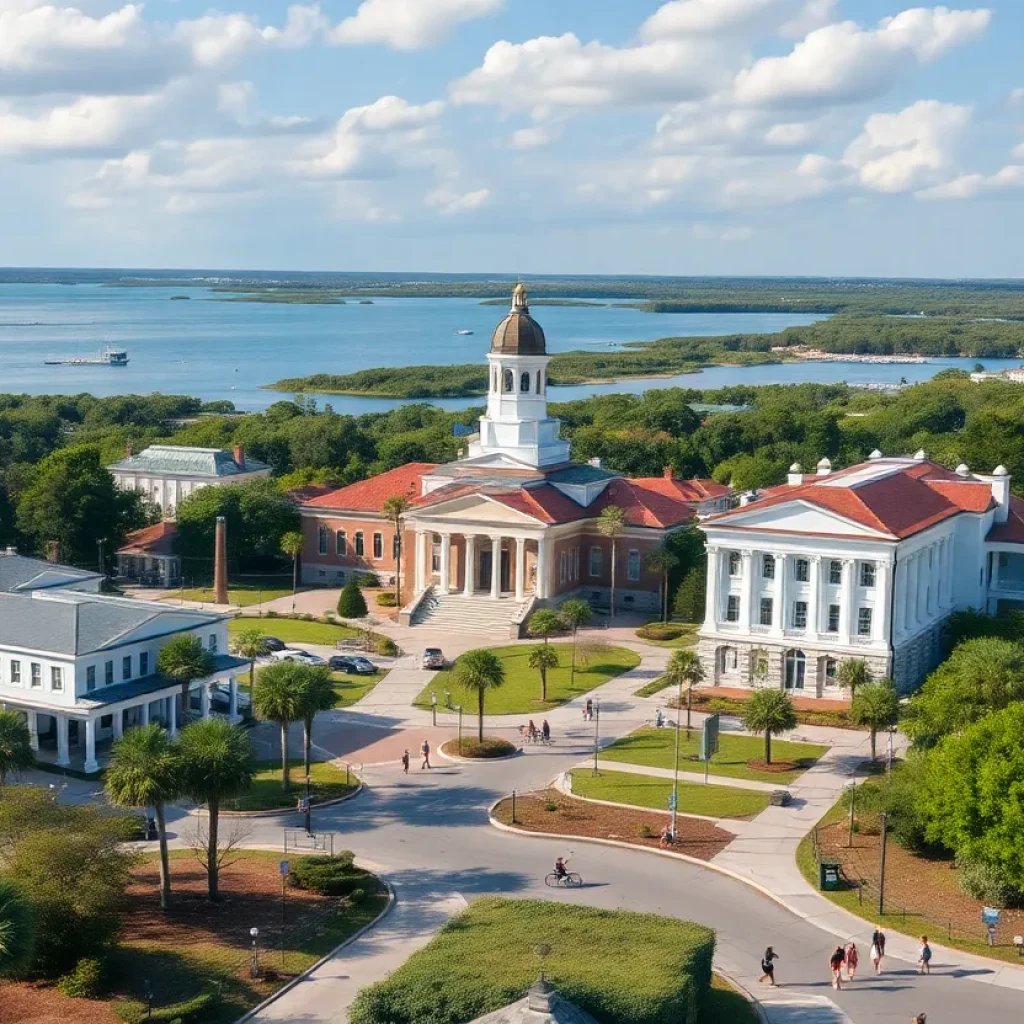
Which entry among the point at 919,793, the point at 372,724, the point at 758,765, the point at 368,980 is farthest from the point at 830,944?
the point at 372,724

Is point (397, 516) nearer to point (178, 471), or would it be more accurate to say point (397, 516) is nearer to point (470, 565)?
point (470, 565)

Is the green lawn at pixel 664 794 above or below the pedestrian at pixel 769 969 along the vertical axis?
below

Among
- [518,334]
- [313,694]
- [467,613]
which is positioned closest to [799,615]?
[467,613]

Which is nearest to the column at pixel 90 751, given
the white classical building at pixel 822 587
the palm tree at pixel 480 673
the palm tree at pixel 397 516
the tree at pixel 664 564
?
the palm tree at pixel 480 673

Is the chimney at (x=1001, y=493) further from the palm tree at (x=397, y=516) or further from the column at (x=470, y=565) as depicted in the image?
the palm tree at (x=397, y=516)

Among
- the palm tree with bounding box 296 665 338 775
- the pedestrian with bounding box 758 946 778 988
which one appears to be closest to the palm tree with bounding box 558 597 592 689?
the palm tree with bounding box 296 665 338 775

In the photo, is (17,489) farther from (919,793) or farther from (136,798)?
(919,793)
